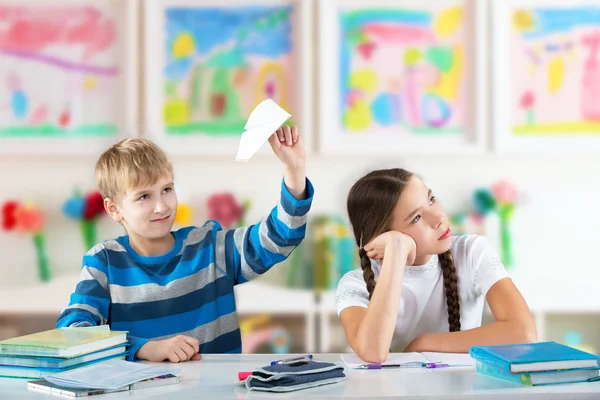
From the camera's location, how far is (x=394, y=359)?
57.1 inches

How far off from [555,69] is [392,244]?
6.66 feet

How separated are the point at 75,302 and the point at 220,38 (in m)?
1.85

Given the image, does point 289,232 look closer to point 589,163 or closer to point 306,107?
point 306,107

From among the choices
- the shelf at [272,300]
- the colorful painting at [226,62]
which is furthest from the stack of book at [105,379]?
the colorful painting at [226,62]

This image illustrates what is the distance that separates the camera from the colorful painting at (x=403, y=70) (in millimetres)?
3248

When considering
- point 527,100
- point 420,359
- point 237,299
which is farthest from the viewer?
point 527,100

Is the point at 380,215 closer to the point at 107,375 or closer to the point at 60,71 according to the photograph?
the point at 107,375

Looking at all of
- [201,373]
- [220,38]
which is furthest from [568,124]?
[201,373]

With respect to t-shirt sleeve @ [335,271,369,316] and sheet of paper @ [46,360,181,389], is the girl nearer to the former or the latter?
t-shirt sleeve @ [335,271,369,316]

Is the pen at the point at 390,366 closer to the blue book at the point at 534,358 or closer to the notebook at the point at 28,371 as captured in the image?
the blue book at the point at 534,358

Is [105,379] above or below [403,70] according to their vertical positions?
below

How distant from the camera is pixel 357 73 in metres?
3.26

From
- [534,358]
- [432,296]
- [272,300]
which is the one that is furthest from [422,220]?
[272,300]

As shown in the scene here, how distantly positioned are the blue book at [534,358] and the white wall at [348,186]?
78.0 inches
